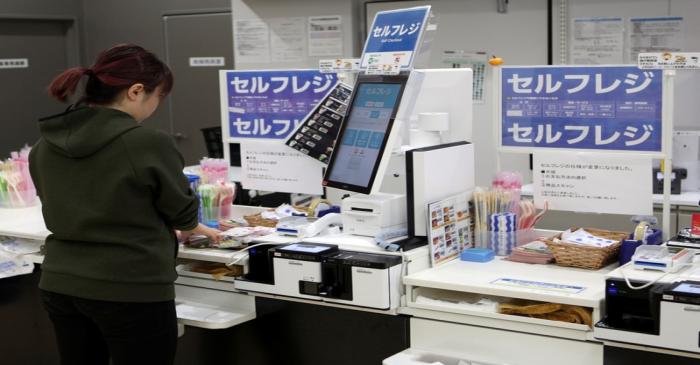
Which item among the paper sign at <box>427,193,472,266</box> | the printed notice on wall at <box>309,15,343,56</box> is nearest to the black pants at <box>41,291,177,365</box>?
the paper sign at <box>427,193,472,266</box>

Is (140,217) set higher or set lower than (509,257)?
higher

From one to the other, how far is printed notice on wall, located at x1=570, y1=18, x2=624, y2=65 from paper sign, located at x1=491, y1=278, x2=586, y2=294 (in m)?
2.95

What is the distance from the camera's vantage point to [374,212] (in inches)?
110

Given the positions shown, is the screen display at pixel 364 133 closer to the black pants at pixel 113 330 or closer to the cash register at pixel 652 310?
the black pants at pixel 113 330

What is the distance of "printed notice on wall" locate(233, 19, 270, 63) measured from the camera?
6.14 metres

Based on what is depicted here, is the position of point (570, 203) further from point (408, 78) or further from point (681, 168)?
point (681, 168)

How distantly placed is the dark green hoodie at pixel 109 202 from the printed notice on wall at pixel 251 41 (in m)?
3.80

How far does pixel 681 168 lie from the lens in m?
4.44

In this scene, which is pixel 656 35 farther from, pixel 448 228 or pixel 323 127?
pixel 448 228


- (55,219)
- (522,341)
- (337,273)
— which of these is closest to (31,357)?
(55,219)

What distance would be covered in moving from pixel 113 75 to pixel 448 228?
1.15 metres

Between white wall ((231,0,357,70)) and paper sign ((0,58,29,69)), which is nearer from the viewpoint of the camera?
white wall ((231,0,357,70))

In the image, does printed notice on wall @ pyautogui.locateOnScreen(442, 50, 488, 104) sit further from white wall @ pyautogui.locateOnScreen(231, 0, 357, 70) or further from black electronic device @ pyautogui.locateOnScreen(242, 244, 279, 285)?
black electronic device @ pyautogui.locateOnScreen(242, 244, 279, 285)

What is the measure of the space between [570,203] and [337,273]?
83 centimetres
